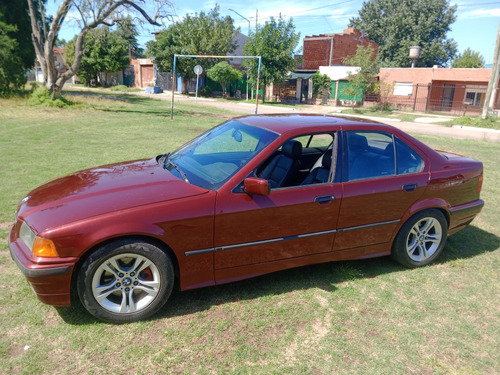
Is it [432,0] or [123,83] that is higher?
[432,0]

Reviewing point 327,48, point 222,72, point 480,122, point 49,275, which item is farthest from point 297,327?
point 327,48

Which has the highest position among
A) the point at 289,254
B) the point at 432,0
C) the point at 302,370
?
the point at 432,0

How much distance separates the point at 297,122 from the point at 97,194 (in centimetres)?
206

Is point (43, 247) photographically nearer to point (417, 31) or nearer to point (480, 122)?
point (480, 122)

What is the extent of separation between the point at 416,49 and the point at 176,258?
44567mm

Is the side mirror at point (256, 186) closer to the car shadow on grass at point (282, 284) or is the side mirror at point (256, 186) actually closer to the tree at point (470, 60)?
the car shadow on grass at point (282, 284)

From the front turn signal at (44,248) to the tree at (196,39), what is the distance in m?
40.5

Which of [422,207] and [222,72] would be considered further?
[222,72]

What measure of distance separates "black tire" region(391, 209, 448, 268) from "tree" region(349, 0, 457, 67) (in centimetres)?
5447

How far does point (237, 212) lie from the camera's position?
10.7ft

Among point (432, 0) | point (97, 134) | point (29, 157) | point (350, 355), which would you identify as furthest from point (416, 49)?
point (350, 355)

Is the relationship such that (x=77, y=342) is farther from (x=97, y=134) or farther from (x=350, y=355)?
(x=97, y=134)

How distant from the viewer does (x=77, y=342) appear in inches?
114

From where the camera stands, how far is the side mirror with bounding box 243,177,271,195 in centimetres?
319
